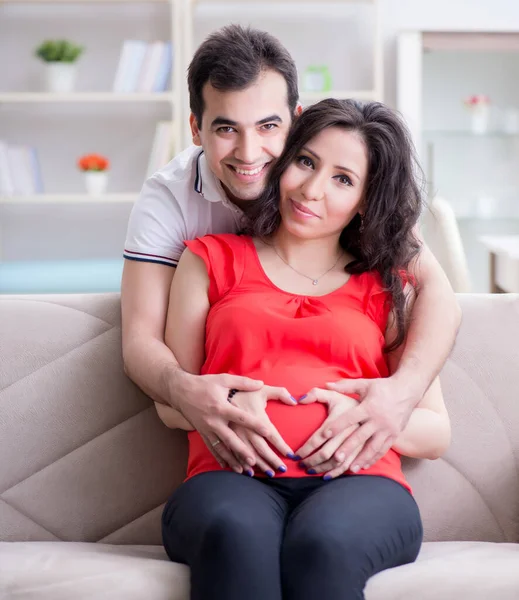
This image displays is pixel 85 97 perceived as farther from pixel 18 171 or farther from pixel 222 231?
pixel 222 231

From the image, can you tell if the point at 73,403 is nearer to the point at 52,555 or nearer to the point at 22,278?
the point at 52,555

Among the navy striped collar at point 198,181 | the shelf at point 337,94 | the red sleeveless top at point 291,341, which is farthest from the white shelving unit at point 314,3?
the red sleeveless top at point 291,341

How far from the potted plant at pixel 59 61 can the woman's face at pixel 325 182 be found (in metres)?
3.17

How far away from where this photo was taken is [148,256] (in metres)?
1.59

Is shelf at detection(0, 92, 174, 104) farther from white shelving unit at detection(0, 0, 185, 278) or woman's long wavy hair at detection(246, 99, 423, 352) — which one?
woman's long wavy hair at detection(246, 99, 423, 352)

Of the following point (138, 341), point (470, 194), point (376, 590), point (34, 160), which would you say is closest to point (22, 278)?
point (34, 160)

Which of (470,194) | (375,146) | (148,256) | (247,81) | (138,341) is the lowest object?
(470,194)

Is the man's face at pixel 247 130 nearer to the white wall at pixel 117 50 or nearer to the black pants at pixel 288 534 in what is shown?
the black pants at pixel 288 534

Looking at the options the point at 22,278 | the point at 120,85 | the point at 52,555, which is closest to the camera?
the point at 52,555

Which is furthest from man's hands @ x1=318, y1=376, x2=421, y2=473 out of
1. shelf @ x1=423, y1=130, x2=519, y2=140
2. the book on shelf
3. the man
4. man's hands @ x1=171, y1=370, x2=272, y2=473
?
shelf @ x1=423, y1=130, x2=519, y2=140

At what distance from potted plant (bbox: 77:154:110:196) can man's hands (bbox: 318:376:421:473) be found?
3.31 metres

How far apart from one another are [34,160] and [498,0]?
269cm

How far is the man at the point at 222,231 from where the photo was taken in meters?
1.34

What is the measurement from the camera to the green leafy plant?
14.2 feet
